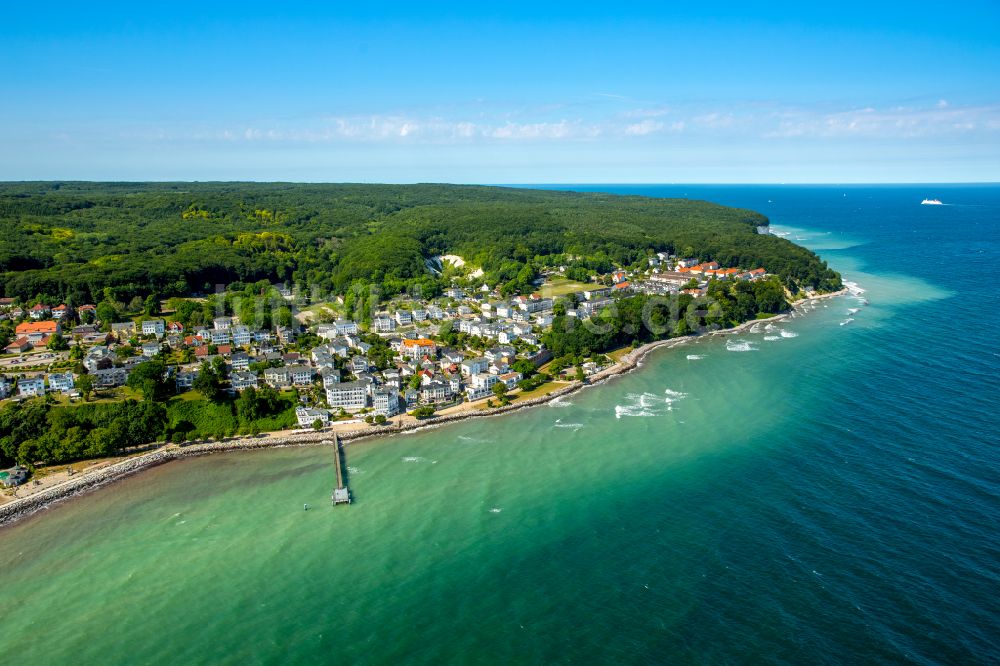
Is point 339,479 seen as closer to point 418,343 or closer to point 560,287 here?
point 418,343

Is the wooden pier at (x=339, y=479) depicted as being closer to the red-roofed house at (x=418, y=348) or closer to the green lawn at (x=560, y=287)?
the red-roofed house at (x=418, y=348)

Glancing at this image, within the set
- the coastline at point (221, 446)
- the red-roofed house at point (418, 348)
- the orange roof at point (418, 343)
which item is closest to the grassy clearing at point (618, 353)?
the coastline at point (221, 446)

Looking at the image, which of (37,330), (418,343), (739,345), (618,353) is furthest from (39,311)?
(739,345)

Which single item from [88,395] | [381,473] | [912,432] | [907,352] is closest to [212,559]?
[381,473]

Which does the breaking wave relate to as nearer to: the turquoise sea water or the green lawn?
the turquoise sea water

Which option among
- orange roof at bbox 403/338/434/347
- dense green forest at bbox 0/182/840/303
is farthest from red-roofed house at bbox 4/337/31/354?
orange roof at bbox 403/338/434/347

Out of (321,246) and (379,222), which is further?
(379,222)

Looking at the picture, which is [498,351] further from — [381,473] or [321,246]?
[321,246]
